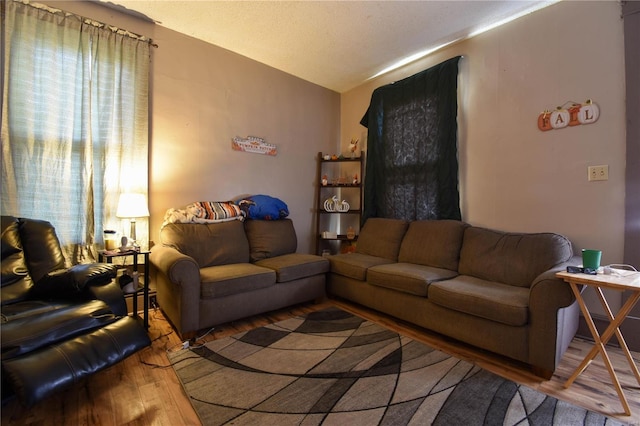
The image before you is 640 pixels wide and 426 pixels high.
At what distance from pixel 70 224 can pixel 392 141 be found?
3.32 m

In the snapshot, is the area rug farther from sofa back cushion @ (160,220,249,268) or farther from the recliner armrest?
sofa back cushion @ (160,220,249,268)

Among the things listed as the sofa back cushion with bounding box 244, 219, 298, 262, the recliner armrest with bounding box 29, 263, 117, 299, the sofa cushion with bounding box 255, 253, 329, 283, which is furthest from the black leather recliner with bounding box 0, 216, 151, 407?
the sofa back cushion with bounding box 244, 219, 298, 262

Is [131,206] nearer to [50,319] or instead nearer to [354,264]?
[50,319]

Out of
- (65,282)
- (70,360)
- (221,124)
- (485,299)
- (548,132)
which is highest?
(221,124)

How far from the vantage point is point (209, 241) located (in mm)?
2787

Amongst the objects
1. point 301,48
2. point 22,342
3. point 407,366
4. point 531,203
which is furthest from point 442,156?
point 22,342

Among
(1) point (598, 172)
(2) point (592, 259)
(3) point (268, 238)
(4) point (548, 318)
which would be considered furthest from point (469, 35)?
(3) point (268, 238)

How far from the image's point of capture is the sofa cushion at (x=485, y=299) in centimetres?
180

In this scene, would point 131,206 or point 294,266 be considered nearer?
point 131,206

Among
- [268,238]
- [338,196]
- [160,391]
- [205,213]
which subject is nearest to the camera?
[160,391]

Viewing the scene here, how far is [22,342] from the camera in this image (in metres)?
1.27

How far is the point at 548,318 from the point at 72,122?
3675mm

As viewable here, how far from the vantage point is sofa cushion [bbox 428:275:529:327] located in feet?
5.90

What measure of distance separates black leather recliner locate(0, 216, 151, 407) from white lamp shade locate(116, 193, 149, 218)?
46 centimetres
